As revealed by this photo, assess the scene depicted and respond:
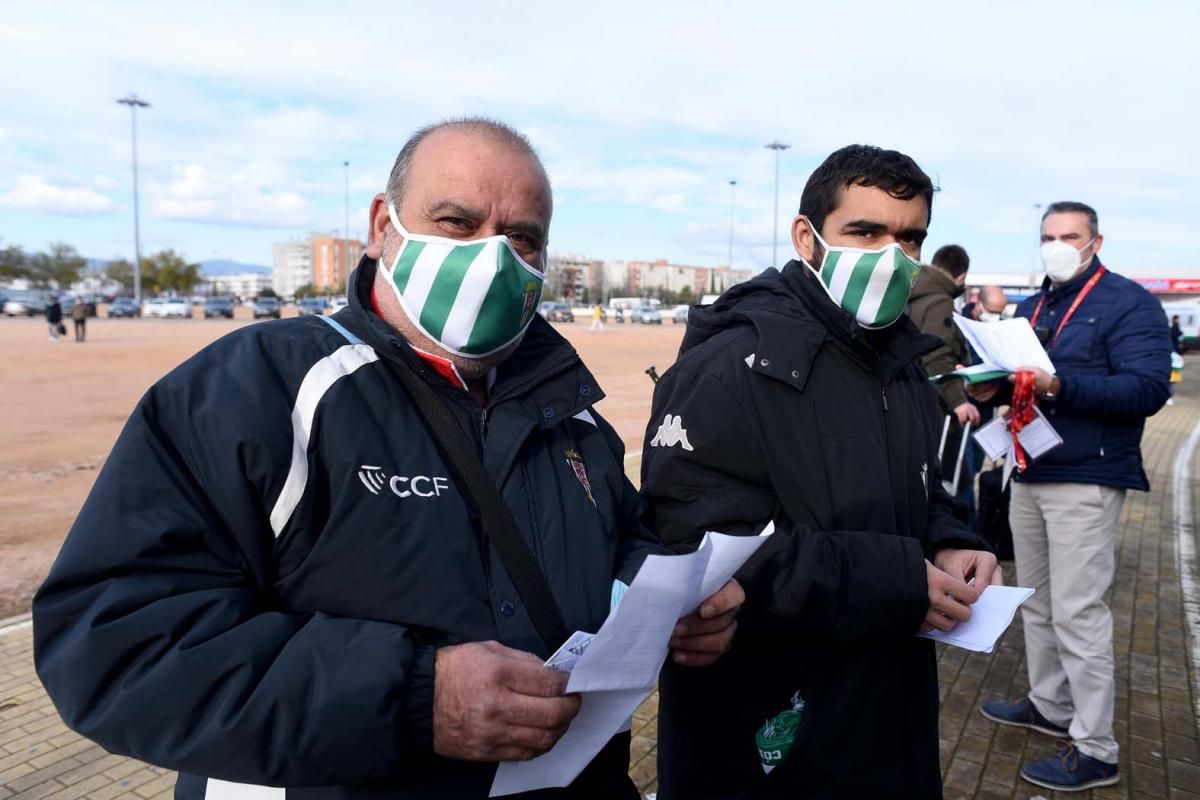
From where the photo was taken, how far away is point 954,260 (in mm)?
6094

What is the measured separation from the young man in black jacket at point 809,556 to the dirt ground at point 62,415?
15.5ft

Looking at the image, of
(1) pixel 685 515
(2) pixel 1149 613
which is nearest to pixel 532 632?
(1) pixel 685 515

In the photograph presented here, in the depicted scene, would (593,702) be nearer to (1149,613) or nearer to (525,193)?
(525,193)

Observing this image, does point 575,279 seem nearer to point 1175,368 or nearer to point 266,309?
point 266,309

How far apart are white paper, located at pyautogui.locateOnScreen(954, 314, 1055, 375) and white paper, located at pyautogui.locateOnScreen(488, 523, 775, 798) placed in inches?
93.6

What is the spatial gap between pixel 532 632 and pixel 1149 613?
5352 millimetres

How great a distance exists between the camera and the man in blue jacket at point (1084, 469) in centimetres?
337

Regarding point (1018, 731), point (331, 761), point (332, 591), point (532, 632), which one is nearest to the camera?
point (331, 761)

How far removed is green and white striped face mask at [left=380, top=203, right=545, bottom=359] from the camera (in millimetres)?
1682

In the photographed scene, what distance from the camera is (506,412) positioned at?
1.62 m

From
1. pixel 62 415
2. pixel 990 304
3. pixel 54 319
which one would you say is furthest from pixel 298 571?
pixel 54 319

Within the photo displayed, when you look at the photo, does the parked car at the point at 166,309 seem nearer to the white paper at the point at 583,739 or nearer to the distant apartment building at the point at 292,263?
the white paper at the point at 583,739

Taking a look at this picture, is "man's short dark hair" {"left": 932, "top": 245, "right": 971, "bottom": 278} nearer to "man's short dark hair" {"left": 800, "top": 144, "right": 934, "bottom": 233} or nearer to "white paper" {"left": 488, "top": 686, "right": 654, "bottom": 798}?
"man's short dark hair" {"left": 800, "top": 144, "right": 934, "bottom": 233}

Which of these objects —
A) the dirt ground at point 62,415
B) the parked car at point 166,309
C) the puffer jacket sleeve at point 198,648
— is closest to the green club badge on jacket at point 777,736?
the puffer jacket sleeve at point 198,648
